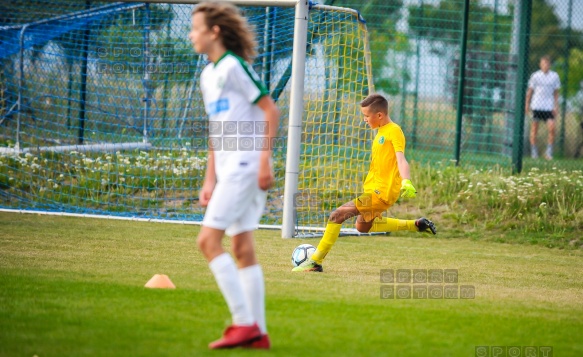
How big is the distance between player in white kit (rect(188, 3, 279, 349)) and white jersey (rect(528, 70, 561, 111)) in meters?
11.1

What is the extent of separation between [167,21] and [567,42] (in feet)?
27.5

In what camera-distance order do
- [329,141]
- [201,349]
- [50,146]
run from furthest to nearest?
[50,146]
[329,141]
[201,349]

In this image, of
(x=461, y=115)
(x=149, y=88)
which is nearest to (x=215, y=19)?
(x=149, y=88)

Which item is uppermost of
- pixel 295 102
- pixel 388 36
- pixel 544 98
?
pixel 388 36

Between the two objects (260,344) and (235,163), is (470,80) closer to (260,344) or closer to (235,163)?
(235,163)

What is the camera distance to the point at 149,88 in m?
11.5

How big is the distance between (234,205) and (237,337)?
68 centimetres

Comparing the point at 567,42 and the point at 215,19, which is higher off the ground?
the point at 567,42

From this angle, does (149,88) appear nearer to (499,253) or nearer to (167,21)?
(167,21)

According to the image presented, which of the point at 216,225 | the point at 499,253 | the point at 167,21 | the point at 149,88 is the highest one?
the point at 167,21

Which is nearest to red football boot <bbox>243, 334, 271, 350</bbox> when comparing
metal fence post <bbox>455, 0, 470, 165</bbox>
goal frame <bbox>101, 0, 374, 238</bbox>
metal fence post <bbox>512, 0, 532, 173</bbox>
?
goal frame <bbox>101, 0, 374, 238</bbox>

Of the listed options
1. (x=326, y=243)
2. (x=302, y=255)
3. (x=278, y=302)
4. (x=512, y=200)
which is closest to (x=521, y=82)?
(x=512, y=200)

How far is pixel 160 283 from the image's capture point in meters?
5.98

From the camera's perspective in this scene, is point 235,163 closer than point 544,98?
Yes
